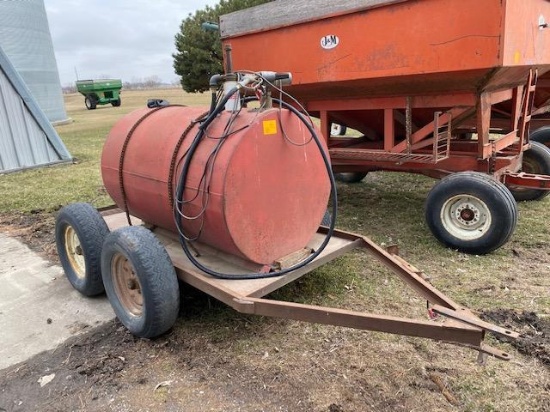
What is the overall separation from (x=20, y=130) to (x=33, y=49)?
14.9m

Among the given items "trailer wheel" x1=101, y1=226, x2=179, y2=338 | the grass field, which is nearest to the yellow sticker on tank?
"trailer wheel" x1=101, y1=226, x2=179, y2=338

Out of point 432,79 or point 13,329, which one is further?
point 432,79

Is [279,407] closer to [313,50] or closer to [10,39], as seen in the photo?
[313,50]

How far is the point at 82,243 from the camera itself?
3.66 meters

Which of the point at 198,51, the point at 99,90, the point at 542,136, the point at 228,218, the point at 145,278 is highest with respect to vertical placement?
the point at 198,51

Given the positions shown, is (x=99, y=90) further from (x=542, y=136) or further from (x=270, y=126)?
(x=270, y=126)

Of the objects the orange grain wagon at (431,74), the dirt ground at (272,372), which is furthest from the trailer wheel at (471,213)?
the dirt ground at (272,372)

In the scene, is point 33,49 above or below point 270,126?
above

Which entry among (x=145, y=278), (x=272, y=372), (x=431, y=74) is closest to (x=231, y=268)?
(x=145, y=278)

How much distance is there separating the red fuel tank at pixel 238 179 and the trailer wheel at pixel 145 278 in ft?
1.13

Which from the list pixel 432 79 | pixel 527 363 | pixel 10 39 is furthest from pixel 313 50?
pixel 10 39

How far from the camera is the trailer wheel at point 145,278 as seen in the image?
299cm

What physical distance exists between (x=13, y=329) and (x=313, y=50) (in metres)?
3.95

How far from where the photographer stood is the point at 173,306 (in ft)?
10.1
